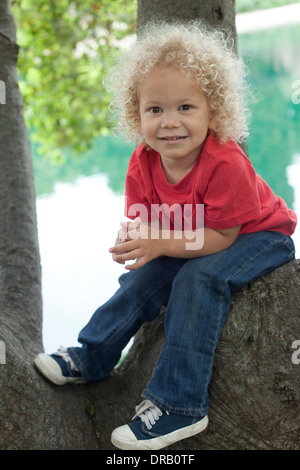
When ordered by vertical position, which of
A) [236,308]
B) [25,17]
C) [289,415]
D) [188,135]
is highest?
[25,17]

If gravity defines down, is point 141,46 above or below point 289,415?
above

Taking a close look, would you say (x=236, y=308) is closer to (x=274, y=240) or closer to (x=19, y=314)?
(x=274, y=240)

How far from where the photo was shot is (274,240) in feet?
5.50

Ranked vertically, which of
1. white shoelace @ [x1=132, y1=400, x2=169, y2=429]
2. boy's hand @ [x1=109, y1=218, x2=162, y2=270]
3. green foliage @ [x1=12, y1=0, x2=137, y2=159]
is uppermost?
green foliage @ [x1=12, y1=0, x2=137, y2=159]

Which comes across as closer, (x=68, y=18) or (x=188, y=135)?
(x=188, y=135)

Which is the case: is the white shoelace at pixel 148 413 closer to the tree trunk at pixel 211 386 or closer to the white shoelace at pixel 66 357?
the tree trunk at pixel 211 386

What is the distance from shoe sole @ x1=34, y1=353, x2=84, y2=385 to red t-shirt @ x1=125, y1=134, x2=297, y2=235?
0.59 metres

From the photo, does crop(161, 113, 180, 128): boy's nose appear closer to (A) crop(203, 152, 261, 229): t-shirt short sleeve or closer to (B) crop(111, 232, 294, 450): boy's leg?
(A) crop(203, 152, 261, 229): t-shirt short sleeve

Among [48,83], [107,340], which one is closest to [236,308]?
[107,340]

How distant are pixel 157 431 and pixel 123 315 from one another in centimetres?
44

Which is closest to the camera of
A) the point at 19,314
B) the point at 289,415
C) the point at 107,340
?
the point at 289,415

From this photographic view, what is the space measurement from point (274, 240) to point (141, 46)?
77cm

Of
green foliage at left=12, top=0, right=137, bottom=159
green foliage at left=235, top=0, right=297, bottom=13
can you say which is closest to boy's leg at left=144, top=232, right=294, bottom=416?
green foliage at left=12, top=0, right=137, bottom=159

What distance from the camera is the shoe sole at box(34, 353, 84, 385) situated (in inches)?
67.6
